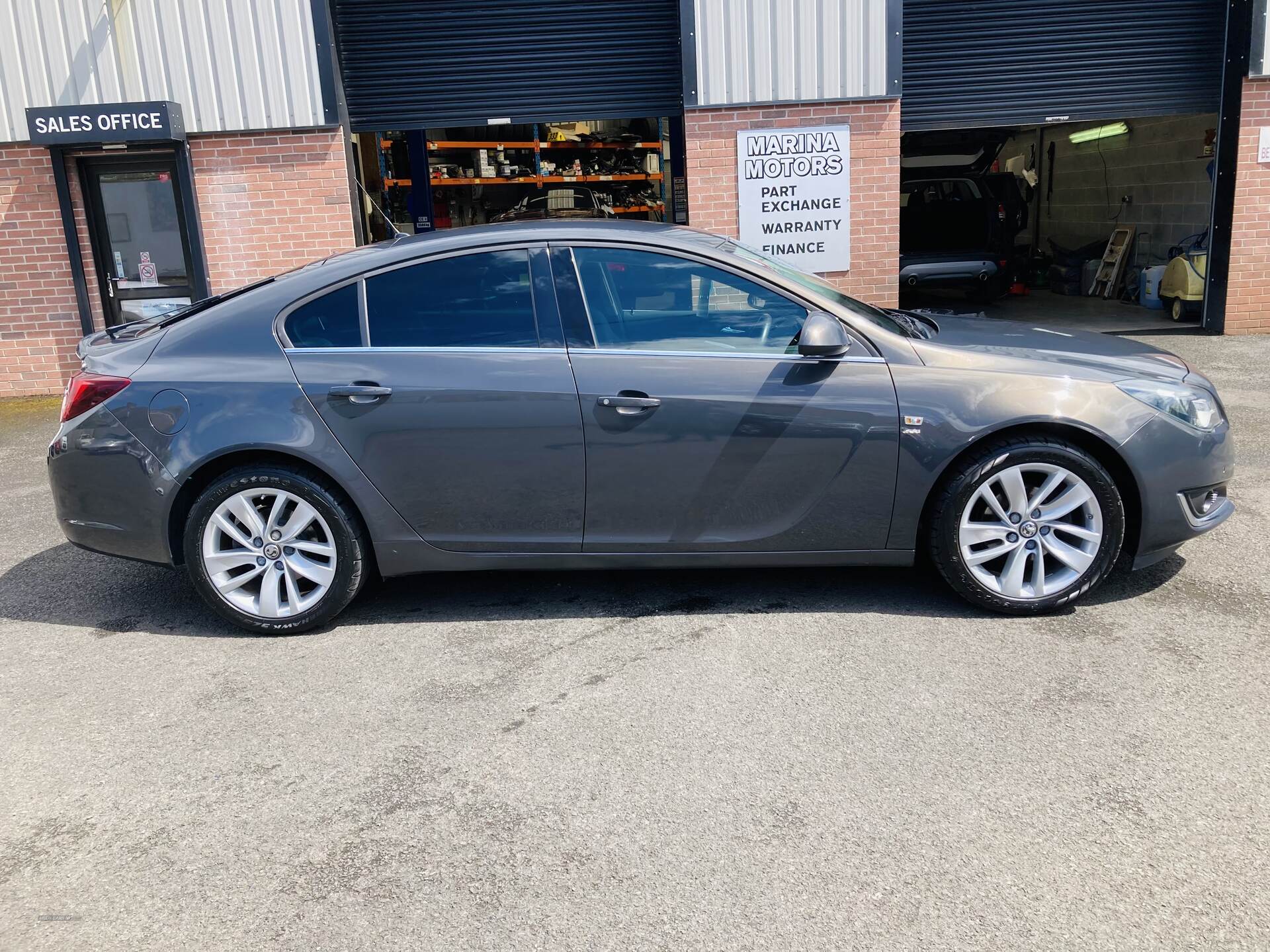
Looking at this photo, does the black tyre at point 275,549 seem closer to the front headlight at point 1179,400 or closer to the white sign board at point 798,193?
the front headlight at point 1179,400

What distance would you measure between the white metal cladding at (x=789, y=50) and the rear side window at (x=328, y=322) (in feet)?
20.8

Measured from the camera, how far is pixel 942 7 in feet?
34.0

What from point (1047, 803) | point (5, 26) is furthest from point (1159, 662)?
point (5, 26)

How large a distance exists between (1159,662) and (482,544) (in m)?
2.56

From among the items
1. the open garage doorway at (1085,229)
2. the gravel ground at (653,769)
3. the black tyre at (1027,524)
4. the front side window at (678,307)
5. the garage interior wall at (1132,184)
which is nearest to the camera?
the gravel ground at (653,769)

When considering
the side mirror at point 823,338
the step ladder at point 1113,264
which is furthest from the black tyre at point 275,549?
the step ladder at point 1113,264

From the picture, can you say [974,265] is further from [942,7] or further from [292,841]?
[292,841]

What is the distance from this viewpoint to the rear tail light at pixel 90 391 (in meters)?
4.42

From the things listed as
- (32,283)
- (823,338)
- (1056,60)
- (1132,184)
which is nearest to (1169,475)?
(823,338)

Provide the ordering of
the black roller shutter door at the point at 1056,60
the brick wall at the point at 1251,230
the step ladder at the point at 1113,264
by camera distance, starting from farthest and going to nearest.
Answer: the step ladder at the point at 1113,264 < the black roller shutter door at the point at 1056,60 < the brick wall at the point at 1251,230

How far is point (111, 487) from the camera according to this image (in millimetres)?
4418

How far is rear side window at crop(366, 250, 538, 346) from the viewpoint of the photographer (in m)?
4.36

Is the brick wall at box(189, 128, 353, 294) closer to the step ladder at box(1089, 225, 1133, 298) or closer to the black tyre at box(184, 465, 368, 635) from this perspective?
the black tyre at box(184, 465, 368, 635)

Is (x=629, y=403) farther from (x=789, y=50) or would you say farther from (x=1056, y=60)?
(x=1056, y=60)
